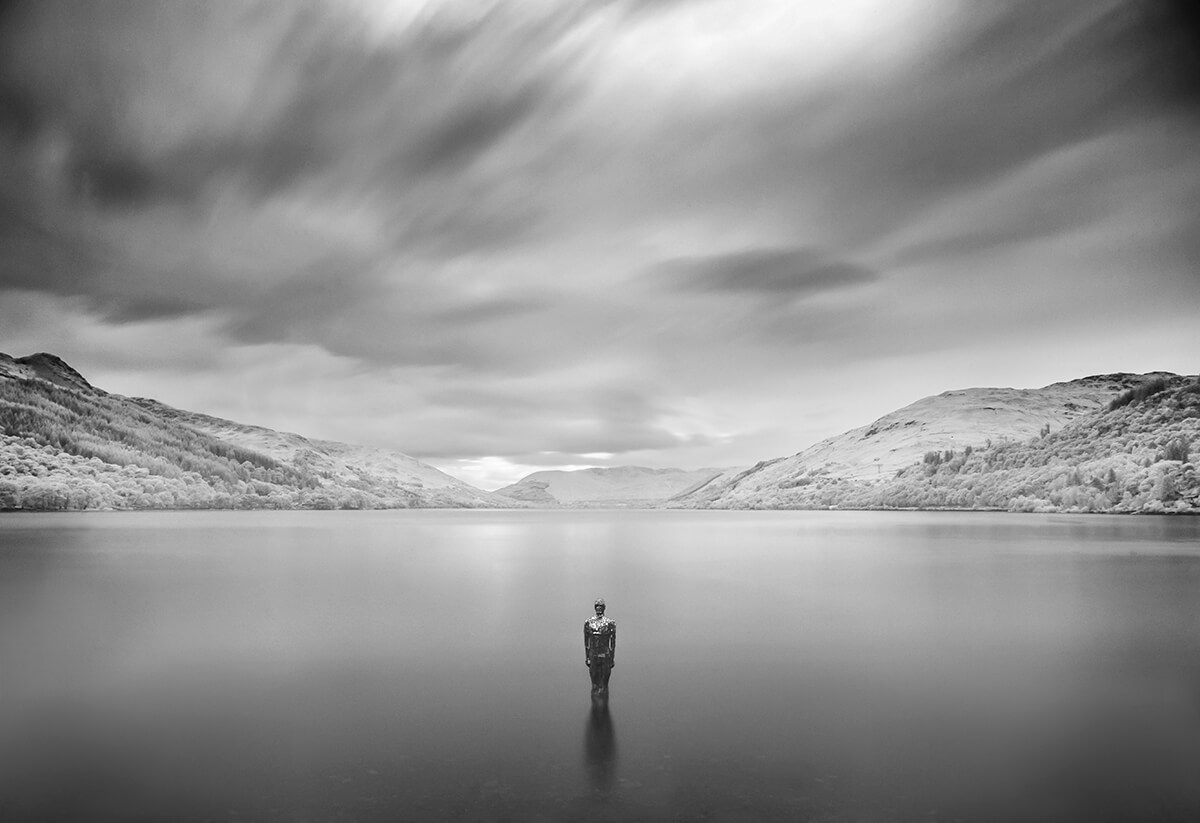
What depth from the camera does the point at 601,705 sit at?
17.8 meters

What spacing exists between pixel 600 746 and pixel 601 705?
10.9ft

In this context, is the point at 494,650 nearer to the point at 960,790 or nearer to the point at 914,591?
the point at 960,790

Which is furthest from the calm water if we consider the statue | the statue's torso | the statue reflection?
the statue's torso

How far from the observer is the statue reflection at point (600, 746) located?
12.7m

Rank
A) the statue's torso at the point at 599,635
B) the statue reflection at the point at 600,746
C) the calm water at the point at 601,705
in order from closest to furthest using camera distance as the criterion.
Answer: the calm water at the point at 601,705 → the statue reflection at the point at 600,746 → the statue's torso at the point at 599,635

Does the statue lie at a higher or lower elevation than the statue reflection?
higher

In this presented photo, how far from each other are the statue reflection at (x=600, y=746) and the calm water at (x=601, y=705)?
72 millimetres

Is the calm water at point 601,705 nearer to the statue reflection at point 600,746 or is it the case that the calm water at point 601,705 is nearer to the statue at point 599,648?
the statue reflection at point 600,746

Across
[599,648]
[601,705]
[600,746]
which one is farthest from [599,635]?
[600,746]

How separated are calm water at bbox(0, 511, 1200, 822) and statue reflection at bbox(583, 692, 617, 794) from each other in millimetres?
72

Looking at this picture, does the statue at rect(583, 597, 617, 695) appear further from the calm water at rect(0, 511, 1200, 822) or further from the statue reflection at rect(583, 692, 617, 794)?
the calm water at rect(0, 511, 1200, 822)

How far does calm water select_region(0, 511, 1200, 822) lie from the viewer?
12117 millimetres

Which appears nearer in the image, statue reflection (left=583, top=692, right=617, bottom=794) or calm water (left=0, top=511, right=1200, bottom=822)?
calm water (left=0, top=511, right=1200, bottom=822)

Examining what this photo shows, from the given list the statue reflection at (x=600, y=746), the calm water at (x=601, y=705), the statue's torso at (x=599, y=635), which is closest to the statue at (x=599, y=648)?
the statue's torso at (x=599, y=635)
